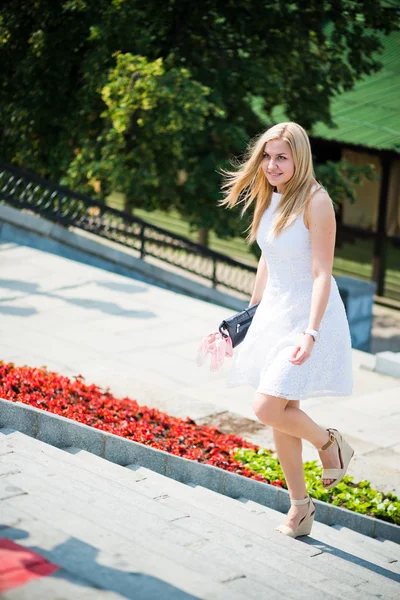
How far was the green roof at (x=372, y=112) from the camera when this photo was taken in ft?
60.3

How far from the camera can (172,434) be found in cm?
671

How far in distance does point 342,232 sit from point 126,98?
8915mm

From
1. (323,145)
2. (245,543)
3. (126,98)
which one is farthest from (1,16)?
(245,543)

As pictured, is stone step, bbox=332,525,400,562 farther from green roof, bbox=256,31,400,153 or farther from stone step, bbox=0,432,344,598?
green roof, bbox=256,31,400,153

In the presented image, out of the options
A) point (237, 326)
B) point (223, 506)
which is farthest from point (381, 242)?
point (237, 326)

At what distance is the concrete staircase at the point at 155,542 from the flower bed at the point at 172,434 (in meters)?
0.45

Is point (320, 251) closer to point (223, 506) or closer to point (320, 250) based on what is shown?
point (320, 250)

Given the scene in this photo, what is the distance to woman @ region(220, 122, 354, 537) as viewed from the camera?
4570mm

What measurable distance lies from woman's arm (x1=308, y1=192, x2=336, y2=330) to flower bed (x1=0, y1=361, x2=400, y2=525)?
2109mm

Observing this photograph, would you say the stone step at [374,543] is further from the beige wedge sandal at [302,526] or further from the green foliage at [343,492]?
the beige wedge sandal at [302,526]

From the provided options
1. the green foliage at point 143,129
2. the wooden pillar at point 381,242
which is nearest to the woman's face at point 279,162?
the green foliage at point 143,129

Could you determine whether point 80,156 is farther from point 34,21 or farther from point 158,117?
point 34,21

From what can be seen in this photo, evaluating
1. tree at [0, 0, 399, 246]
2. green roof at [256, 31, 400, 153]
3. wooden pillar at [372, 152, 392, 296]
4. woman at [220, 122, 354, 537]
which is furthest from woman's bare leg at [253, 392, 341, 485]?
wooden pillar at [372, 152, 392, 296]

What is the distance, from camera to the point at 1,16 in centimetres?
1639
